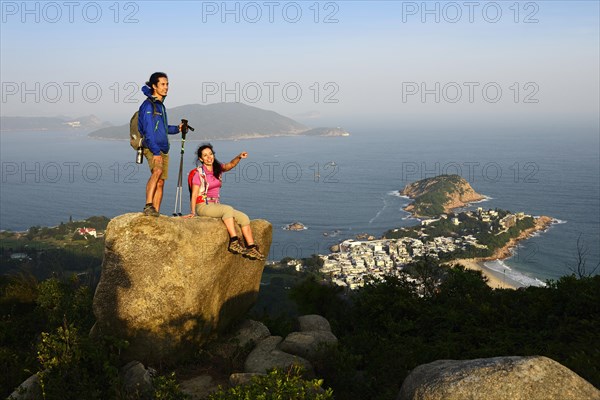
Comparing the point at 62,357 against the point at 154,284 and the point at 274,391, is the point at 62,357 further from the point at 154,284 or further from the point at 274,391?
the point at 274,391

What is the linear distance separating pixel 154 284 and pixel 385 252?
283ft

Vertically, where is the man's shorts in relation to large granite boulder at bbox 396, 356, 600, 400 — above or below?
above

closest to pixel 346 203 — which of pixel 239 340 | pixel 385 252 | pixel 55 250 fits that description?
pixel 385 252

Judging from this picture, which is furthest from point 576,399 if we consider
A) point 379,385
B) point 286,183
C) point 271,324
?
point 286,183

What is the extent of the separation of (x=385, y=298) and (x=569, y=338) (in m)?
5.90

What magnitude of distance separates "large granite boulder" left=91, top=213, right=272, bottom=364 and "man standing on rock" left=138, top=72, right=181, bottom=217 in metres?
0.61

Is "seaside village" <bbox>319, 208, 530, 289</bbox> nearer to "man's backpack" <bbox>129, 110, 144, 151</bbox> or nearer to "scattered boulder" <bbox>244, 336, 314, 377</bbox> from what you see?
"scattered boulder" <bbox>244, 336, 314, 377</bbox>

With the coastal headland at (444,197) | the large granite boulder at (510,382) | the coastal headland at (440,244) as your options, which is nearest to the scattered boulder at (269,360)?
the large granite boulder at (510,382)

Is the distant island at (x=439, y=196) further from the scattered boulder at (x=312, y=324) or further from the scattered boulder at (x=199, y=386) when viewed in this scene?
the scattered boulder at (x=199, y=386)

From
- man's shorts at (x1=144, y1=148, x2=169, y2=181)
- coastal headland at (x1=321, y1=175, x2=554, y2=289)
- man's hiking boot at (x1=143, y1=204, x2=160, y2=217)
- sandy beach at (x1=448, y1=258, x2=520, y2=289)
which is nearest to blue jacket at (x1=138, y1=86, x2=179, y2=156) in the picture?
man's shorts at (x1=144, y1=148, x2=169, y2=181)

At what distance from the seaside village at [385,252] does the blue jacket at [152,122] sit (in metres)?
60.6

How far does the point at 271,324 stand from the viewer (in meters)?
14.1

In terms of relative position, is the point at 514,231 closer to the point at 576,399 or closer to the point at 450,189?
the point at 450,189

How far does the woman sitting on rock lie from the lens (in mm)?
11273
